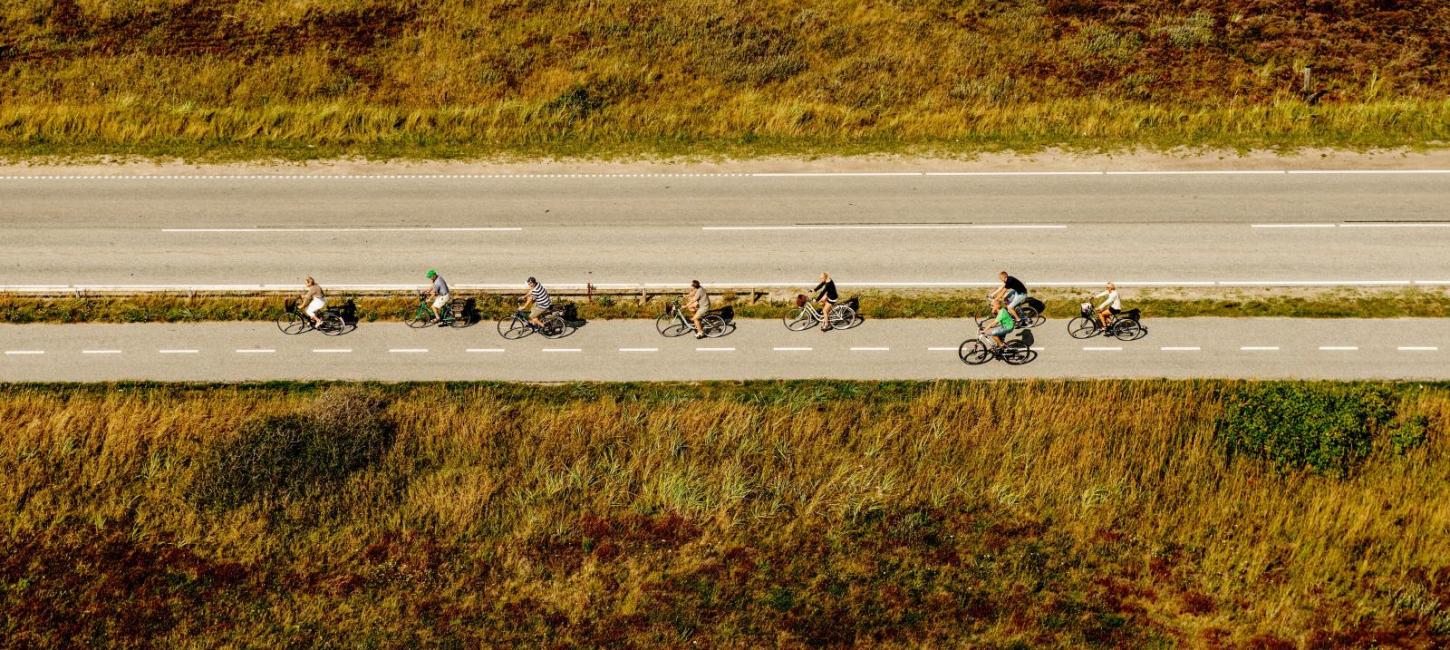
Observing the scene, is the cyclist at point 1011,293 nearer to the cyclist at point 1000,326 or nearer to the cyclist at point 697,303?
the cyclist at point 1000,326

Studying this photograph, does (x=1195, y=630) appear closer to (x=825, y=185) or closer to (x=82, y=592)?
(x=825, y=185)

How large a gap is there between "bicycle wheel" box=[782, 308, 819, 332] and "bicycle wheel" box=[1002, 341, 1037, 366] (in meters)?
4.93

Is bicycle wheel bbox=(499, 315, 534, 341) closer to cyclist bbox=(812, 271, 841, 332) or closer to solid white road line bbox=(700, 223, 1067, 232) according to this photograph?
solid white road line bbox=(700, 223, 1067, 232)

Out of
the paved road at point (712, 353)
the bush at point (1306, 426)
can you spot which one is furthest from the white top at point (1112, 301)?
the bush at point (1306, 426)

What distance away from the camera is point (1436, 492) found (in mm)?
20547

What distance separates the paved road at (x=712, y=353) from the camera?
23359 millimetres

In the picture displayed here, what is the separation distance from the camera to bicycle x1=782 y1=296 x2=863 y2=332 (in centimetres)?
2473

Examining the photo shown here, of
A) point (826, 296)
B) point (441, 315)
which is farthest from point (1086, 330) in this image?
point (441, 315)

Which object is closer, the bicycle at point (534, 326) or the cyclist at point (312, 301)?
the cyclist at point (312, 301)

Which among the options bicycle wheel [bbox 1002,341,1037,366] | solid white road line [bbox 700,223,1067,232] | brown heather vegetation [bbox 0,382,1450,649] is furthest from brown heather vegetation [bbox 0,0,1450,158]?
brown heather vegetation [bbox 0,382,1450,649]

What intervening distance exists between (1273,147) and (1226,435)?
1520 centimetres

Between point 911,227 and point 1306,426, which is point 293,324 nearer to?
point 911,227

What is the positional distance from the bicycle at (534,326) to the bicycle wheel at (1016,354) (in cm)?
1135

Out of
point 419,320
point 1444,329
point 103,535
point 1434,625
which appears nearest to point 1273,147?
point 1444,329
